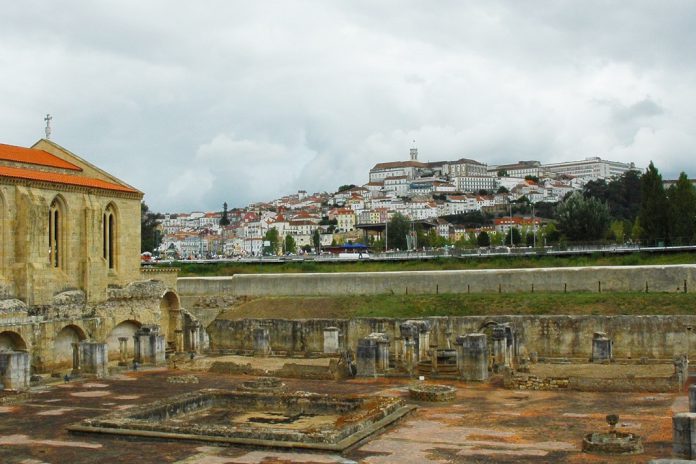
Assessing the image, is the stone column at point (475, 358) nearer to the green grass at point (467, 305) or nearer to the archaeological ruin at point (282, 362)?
the archaeological ruin at point (282, 362)

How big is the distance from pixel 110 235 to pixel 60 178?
15.6 ft

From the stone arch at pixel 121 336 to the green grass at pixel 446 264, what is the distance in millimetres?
20807

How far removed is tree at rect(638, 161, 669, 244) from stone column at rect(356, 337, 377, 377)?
34.2 m

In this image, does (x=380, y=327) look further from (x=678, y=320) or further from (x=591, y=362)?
(x=678, y=320)

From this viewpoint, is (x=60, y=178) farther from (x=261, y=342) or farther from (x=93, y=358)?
(x=261, y=342)

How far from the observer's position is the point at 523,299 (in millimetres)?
43406

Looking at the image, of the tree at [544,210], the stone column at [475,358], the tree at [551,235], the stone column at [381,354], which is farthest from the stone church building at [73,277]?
the tree at [544,210]

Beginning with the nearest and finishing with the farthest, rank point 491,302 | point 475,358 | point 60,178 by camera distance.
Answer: point 475,358 → point 60,178 → point 491,302

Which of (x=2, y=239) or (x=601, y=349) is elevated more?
(x=2, y=239)

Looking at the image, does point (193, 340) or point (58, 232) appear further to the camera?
point (193, 340)

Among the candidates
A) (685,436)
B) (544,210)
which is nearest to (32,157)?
(685,436)

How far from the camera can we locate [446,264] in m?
57.3

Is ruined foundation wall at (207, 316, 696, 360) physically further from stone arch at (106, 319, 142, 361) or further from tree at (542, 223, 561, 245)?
tree at (542, 223, 561, 245)

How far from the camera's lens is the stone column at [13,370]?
96.0 feet
